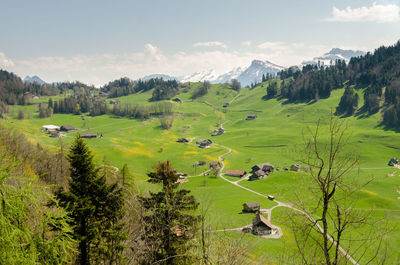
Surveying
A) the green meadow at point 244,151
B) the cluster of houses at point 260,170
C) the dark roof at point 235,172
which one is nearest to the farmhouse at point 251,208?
the green meadow at point 244,151

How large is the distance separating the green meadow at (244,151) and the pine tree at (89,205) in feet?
29.9

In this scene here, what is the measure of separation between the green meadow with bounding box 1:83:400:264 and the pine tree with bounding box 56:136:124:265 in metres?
9.10

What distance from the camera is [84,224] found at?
1902cm

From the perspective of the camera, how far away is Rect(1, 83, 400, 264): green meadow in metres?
55.5

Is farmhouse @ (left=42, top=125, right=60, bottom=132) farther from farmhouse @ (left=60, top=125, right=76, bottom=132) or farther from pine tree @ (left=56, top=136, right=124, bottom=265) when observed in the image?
pine tree @ (left=56, top=136, right=124, bottom=265)

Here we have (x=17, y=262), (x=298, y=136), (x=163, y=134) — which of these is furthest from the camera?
(x=163, y=134)

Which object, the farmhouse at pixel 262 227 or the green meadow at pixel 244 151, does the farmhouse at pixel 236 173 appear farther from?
the farmhouse at pixel 262 227

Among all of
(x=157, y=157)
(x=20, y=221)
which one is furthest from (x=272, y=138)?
(x=20, y=221)

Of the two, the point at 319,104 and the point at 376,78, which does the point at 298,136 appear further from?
the point at 376,78

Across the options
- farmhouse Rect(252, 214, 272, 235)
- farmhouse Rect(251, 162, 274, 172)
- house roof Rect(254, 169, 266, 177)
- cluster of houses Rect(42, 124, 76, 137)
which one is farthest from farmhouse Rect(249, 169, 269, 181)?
cluster of houses Rect(42, 124, 76, 137)

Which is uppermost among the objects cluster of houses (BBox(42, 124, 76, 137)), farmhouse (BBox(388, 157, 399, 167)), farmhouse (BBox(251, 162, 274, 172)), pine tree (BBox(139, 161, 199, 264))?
pine tree (BBox(139, 161, 199, 264))

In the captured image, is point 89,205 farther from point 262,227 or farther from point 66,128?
point 66,128

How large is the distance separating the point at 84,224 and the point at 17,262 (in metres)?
12.9

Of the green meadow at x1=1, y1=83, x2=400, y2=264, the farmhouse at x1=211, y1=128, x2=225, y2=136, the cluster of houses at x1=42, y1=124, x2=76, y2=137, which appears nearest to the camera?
the green meadow at x1=1, y1=83, x2=400, y2=264
